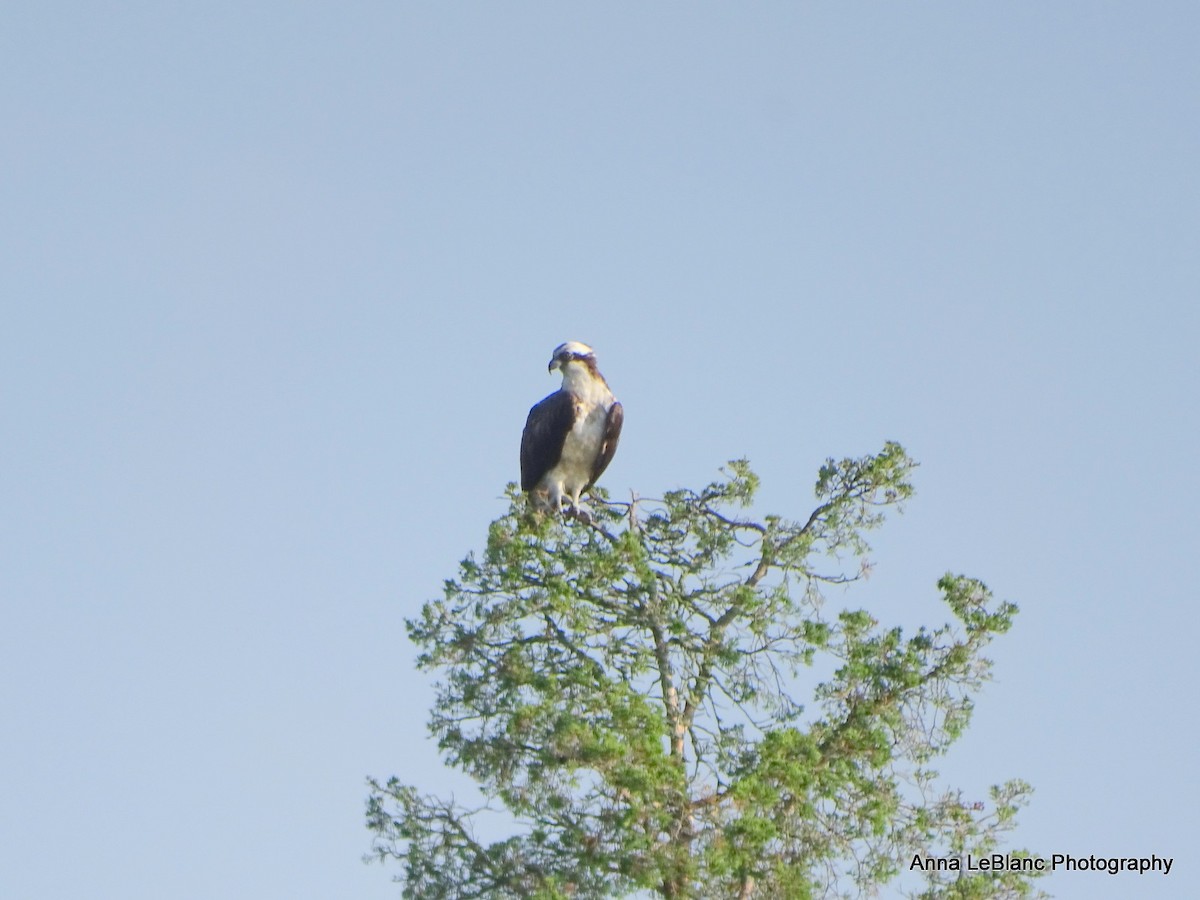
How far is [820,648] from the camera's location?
1483 centimetres

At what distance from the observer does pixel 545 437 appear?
17859mm

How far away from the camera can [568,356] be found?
18.3 m

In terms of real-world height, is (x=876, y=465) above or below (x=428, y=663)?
above

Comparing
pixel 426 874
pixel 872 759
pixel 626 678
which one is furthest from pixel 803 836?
pixel 426 874

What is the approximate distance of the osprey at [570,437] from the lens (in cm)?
1778

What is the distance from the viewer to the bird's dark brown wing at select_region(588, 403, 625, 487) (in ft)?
59.1

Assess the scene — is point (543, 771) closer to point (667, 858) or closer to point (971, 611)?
point (667, 858)

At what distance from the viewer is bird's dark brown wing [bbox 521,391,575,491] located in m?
17.8

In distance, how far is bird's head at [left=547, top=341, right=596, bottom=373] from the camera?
1834cm

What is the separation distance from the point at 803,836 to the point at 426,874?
2.76m

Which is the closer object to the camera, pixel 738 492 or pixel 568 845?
pixel 568 845

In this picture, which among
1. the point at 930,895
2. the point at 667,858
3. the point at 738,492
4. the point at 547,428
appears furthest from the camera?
the point at 547,428

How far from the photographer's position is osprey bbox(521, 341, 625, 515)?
17.8 meters

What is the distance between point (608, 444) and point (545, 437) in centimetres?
60
